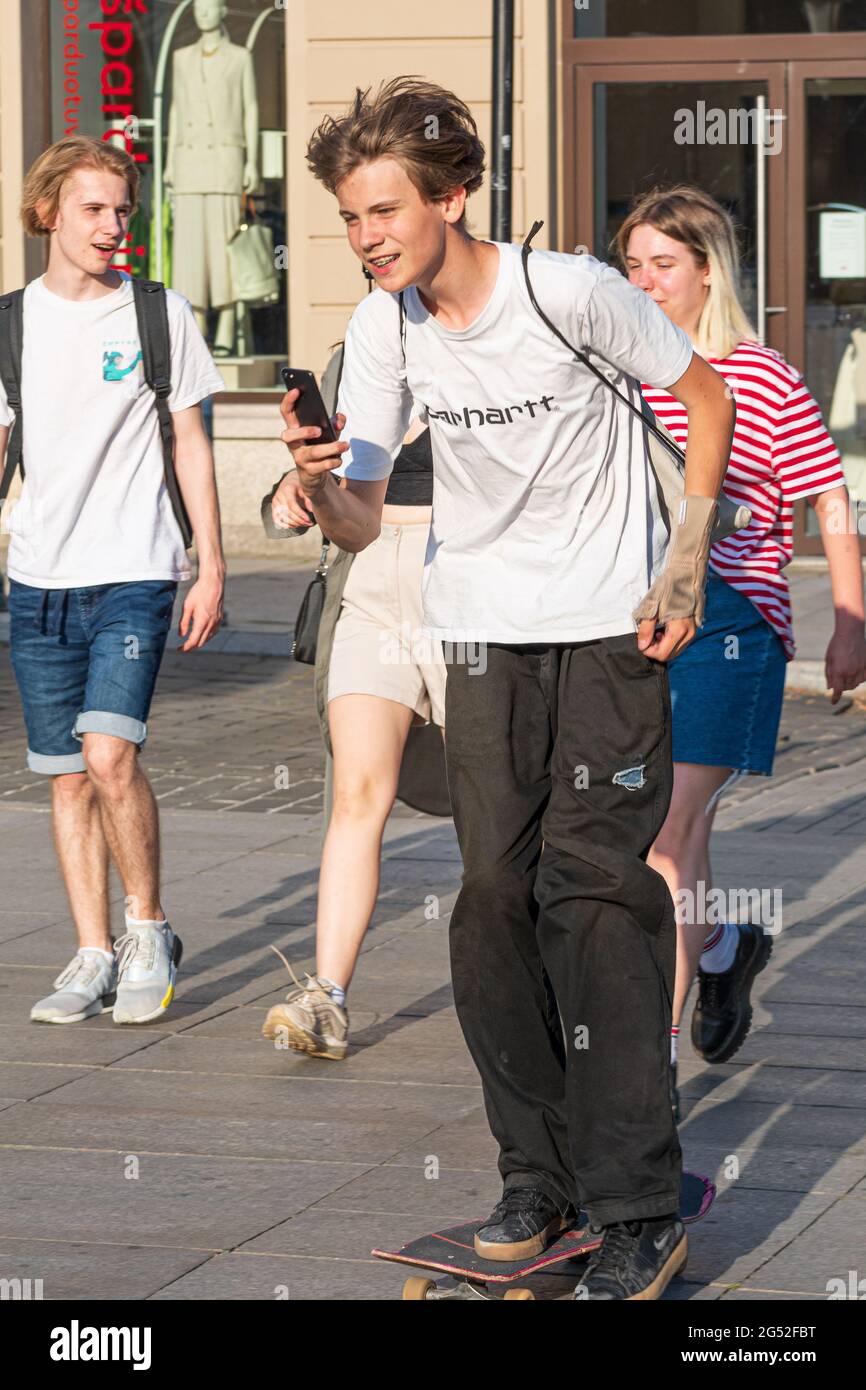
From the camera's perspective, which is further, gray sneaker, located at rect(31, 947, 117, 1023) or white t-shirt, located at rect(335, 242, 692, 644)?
gray sneaker, located at rect(31, 947, 117, 1023)

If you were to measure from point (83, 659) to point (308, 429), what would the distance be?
2.13m

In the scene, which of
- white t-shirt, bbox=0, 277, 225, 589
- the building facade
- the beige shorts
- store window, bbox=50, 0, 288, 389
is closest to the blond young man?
white t-shirt, bbox=0, 277, 225, 589

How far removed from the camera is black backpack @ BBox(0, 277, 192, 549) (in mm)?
5523

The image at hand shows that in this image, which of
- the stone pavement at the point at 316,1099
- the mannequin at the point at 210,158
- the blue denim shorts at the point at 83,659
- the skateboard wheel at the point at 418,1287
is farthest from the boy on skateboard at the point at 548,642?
the mannequin at the point at 210,158

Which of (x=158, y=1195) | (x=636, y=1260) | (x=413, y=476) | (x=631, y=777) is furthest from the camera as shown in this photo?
(x=413, y=476)

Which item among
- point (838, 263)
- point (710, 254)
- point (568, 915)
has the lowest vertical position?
point (568, 915)

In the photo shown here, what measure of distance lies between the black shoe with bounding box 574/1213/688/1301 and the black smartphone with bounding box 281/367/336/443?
1325mm

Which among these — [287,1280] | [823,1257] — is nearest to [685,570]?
[823,1257]

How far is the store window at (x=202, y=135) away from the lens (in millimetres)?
15359

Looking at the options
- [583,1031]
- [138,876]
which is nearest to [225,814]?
[138,876]

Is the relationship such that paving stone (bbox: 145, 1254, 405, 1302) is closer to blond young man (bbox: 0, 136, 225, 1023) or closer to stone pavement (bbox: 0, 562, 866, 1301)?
stone pavement (bbox: 0, 562, 866, 1301)

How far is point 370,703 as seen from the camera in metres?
5.23

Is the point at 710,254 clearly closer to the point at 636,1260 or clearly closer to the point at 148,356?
the point at 148,356

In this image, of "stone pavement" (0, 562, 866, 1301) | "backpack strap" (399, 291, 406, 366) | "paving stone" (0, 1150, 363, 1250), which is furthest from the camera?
"paving stone" (0, 1150, 363, 1250)
